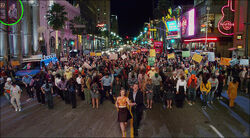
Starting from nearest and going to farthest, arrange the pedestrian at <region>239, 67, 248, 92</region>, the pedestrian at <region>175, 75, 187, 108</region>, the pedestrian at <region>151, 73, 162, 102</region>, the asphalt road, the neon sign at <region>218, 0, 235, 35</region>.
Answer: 1. the asphalt road
2. the pedestrian at <region>175, 75, 187, 108</region>
3. the pedestrian at <region>151, 73, 162, 102</region>
4. the pedestrian at <region>239, 67, 248, 92</region>
5. the neon sign at <region>218, 0, 235, 35</region>

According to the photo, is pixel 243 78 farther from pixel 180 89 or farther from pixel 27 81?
pixel 27 81

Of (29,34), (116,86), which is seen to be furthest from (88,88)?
(29,34)

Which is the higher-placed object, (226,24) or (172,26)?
(172,26)

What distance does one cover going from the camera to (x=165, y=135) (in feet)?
23.5

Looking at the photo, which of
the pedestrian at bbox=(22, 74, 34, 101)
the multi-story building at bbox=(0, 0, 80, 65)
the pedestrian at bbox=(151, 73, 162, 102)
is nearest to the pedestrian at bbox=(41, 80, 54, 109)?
the pedestrian at bbox=(22, 74, 34, 101)

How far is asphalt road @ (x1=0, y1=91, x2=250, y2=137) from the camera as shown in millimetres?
7406

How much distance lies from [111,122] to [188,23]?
4469 cm

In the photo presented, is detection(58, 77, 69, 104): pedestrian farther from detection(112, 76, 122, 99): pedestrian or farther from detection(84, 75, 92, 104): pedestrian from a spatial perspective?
detection(112, 76, 122, 99): pedestrian

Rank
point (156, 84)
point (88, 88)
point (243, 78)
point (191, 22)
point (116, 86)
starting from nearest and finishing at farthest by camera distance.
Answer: point (88, 88), point (156, 84), point (116, 86), point (243, 78), point (191, 22)

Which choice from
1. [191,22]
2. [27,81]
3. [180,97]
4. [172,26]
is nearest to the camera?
[180,97]

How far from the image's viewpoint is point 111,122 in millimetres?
8562

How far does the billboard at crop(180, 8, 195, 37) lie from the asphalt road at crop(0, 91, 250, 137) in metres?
37.6

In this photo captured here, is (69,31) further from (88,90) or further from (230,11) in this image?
(88,90)

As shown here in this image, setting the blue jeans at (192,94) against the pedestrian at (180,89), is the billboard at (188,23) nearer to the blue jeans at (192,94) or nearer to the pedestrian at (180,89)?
the blue jeans at (192,94)
